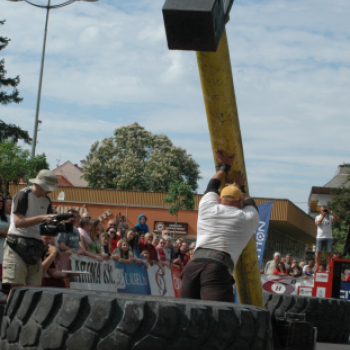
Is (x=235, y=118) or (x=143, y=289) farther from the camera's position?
(x=143, y=289)

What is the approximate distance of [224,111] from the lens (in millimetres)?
3916

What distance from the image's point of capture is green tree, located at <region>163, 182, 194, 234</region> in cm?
5546

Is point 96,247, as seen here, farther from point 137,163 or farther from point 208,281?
point 137,163

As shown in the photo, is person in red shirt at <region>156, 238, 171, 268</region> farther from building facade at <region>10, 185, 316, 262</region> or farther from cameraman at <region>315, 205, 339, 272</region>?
building facade at <region>10, 185, 316, 262</region>

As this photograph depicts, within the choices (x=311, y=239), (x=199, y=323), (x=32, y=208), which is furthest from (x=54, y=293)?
(x=311, y=239)

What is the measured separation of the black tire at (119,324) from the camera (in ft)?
11.6

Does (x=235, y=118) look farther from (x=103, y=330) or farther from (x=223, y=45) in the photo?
(x=103, y=330)

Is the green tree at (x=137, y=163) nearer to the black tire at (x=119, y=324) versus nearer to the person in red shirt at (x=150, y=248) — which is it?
the person in red shirt at (x=150, y=248)

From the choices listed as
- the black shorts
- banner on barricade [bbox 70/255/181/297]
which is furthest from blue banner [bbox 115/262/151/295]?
the black shorts

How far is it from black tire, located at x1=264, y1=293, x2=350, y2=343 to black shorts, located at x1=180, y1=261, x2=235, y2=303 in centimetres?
320

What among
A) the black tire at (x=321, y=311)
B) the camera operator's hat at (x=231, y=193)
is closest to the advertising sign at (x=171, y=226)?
the black tire at (x=321, y=311)

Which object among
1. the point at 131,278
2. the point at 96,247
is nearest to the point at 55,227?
the point at 96,247

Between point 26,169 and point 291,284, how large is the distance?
19.1 m

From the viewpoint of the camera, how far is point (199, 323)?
363 cm
